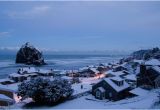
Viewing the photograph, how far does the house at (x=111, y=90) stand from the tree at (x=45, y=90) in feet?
17.6

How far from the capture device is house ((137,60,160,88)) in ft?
153

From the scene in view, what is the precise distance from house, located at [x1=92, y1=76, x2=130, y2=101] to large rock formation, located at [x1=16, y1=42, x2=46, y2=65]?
13458 centimetres

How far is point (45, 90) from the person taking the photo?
40844 millimetres

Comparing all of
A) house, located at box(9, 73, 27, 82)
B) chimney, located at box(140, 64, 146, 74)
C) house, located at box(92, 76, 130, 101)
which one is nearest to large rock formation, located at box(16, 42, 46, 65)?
house, located at box(9, 73, 27, 82)

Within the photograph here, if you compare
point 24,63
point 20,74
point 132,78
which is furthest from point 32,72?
point 24,63

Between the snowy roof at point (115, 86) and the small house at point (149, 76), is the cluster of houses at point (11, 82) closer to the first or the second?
the snowy roof at point (115, 86)

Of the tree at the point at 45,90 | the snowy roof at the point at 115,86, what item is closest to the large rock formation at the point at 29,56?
the snowy roof at the point at 115,86

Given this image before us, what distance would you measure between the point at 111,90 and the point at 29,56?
5764 inches

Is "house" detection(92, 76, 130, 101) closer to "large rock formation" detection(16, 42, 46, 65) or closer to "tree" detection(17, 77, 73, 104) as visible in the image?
"tree" detection(17, 77, 73, 104)

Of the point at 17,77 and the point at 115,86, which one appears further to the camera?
the point at 17,77

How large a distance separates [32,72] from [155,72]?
5706cm

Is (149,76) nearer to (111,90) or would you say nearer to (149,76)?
(149,76)

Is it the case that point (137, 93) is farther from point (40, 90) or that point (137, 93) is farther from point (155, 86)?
point (40, 90)

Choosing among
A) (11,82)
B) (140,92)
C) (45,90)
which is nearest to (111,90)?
(140,92)
